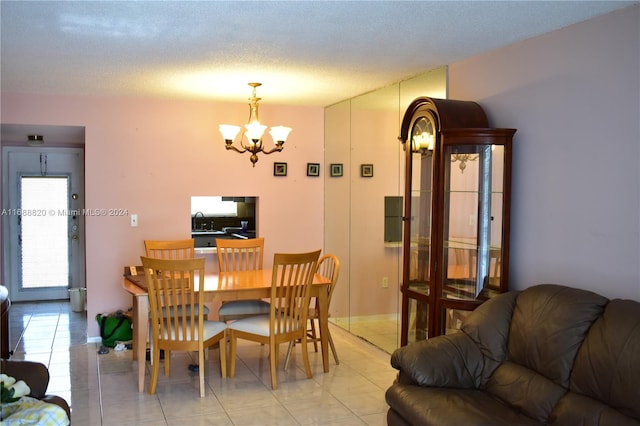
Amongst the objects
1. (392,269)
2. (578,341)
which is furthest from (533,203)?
(392,269)

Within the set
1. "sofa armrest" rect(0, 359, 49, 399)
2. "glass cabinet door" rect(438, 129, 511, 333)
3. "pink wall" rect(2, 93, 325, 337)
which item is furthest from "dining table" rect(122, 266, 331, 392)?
"sofa armrest" rect(0, 359, 49, 399)

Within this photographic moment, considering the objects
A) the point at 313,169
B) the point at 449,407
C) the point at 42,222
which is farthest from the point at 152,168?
the point at 449,407

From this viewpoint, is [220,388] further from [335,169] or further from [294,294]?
[335,169]

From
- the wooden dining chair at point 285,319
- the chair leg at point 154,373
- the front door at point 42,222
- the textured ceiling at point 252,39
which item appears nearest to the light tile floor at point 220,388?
the chair leg at point 154,373

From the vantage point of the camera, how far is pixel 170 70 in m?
4.27

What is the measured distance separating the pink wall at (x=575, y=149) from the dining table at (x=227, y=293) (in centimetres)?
154

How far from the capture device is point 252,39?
337cm

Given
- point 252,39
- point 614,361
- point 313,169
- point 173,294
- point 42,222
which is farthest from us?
point 42,222

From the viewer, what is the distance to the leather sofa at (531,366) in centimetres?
244

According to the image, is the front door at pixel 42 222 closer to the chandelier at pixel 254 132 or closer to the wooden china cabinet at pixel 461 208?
the chandelier at pixel 254 132

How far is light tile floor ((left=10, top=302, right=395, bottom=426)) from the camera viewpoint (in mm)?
3646

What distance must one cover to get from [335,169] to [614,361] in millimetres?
3999

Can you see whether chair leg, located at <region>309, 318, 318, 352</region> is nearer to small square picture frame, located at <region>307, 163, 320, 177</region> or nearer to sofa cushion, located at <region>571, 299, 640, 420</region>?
small square picture frame, located at <region>307, 163, 320, 177</region>

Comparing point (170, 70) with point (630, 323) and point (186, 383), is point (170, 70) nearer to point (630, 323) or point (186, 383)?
point (186, 383)
